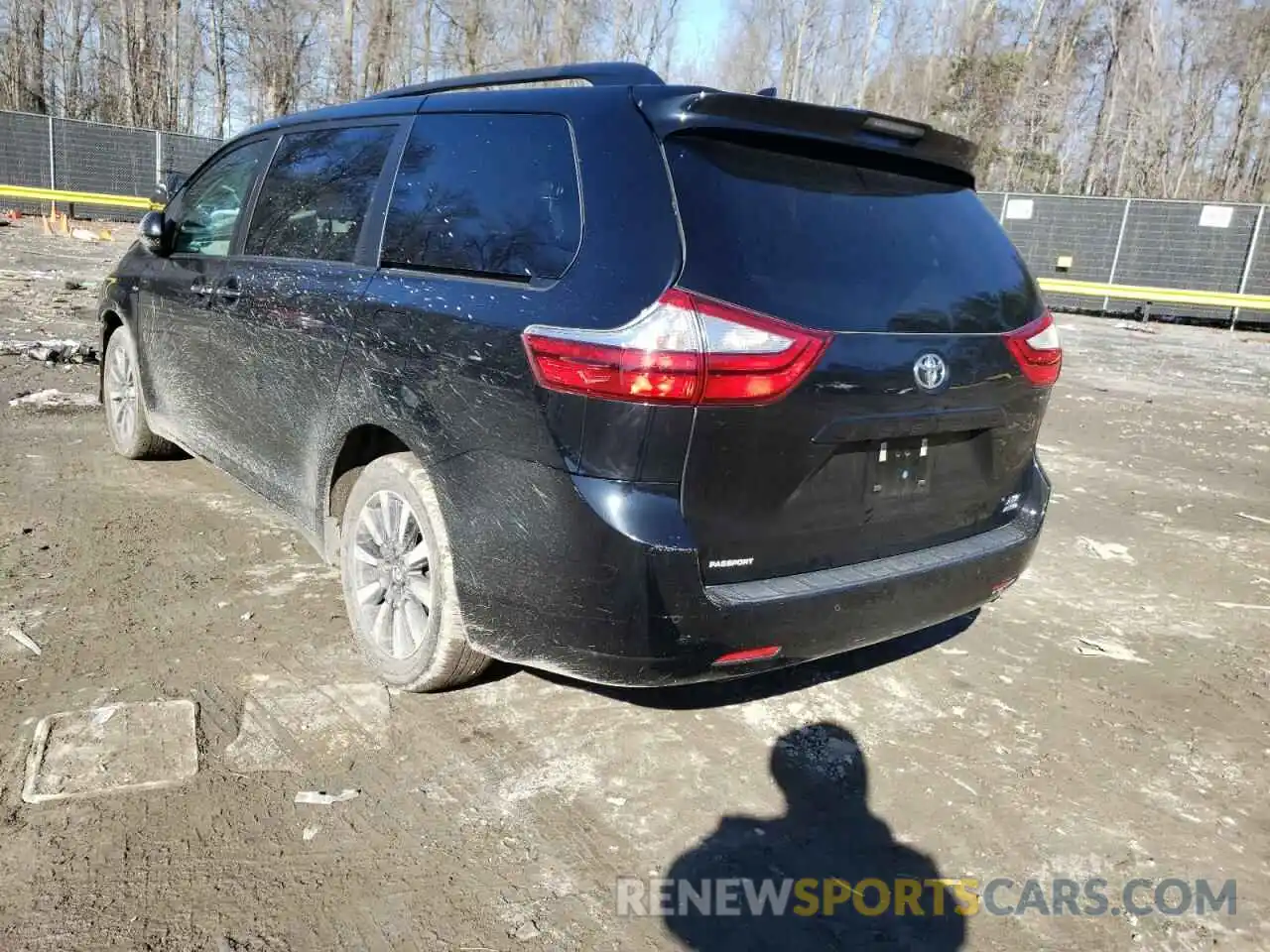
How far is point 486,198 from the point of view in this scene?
112 inches

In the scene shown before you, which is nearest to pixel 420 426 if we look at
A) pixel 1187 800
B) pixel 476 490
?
pixel 476 490

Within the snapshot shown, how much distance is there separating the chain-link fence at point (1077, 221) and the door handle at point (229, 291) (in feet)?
66.0

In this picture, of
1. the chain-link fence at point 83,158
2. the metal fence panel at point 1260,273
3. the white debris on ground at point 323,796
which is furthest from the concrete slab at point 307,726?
the chain-link fence at point 83,158

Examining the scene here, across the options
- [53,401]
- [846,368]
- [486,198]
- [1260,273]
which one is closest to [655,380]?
[846,368]

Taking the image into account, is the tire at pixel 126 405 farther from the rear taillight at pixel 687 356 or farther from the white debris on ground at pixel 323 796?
the rear taillight at pixel 687 356

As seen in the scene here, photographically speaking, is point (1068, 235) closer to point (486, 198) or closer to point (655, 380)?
point (486, 198)

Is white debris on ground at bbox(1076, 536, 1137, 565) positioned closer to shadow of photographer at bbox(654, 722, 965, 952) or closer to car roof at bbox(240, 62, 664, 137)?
shadow of photographer at bbox(654, 722, 965, 952)

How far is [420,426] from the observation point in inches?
111

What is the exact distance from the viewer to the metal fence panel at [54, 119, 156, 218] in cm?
2511

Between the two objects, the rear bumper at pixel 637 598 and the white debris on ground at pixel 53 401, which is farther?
the white debris on ground at pixel 53 401

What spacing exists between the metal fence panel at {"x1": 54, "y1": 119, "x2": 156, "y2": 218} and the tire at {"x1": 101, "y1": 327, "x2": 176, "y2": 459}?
22739 millimetres

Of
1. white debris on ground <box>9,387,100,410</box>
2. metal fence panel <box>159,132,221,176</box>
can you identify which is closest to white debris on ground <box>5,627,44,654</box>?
white debris on ground <box>9,387,100,410</box>

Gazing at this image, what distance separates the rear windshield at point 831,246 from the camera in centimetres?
239

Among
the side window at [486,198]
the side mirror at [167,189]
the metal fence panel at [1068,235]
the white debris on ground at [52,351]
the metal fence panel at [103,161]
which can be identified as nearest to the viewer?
the side window at [486,198]
